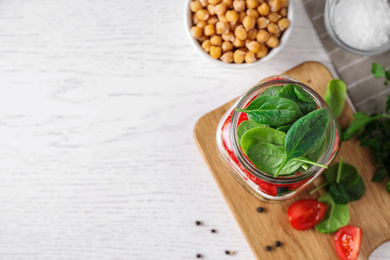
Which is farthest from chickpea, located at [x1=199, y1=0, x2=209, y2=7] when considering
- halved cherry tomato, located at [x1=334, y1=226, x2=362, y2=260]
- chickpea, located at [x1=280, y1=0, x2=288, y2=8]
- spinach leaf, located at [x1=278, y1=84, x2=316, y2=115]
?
halved cherry tomato, located at [x1=334, y1=226, x2=362, y2=260]

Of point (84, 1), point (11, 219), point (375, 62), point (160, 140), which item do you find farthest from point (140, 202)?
point (375, 62)

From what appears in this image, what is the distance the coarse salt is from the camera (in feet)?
3.72

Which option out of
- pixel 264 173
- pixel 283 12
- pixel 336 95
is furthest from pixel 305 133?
pixel 283 12

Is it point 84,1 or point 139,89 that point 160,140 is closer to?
point 139,89

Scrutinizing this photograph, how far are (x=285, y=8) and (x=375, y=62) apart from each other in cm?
31

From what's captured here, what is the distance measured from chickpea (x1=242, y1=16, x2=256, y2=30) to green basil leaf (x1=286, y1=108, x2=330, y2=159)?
1.45ft

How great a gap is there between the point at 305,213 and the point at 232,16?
1.84 feet

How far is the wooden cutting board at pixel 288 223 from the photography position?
1.10 m

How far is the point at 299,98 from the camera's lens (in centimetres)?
76

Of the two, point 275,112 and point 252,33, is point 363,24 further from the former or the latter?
point 275,112

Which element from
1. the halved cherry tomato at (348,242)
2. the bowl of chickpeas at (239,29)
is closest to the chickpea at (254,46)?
the bowl of chickpeas at (239,29)

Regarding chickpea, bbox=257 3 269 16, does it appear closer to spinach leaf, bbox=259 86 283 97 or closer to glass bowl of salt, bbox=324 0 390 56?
glass bowl of salt, bbox=324 0 390 56

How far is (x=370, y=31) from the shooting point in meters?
1.13

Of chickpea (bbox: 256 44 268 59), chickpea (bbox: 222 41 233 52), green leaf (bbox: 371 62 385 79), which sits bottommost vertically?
green leaf (bbox: 371 62 385 79)
